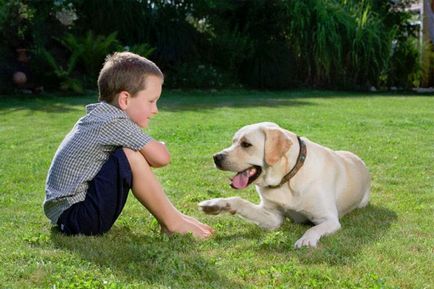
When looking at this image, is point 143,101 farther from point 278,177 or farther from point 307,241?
point 307,241

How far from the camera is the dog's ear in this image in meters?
4.17

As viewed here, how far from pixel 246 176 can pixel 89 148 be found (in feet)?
3.58

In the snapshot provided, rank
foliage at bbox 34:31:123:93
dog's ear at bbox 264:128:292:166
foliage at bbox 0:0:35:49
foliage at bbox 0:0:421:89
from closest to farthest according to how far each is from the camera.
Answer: dog's ear at bbox 264:128:292:166
foliage at bbox 34:31:123:93
foliage at bbox 0:0:35:49
foliage at bbox 0:0:421:89

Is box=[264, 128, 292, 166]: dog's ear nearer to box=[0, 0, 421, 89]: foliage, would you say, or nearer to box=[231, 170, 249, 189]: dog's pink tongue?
box=[231, 170, 249, 189]: dog's pink tongue

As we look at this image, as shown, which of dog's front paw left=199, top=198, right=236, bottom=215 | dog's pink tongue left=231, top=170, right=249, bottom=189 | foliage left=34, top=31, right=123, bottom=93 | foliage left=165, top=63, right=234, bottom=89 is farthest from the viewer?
foliage left=165, top=63, right=234, bottom=89

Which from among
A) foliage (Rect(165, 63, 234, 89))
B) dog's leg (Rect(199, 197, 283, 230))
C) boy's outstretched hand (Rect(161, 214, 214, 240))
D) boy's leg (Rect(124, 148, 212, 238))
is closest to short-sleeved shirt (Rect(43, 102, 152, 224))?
boy's leg (Rect(124, 148, 212, 238))

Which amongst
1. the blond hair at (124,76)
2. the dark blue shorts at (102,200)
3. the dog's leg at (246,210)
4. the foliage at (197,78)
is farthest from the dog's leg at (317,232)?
the foliage at (197,78)

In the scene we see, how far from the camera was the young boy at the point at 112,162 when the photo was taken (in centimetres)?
377

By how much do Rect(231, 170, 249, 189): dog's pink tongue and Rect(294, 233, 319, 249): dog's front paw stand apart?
624mm

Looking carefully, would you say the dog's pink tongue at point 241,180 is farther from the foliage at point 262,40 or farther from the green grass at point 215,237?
the foliage at point 262,40

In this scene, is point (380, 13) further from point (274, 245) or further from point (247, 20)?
point (274, 245)

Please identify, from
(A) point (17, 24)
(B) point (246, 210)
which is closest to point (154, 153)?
(B) point (246, 210)

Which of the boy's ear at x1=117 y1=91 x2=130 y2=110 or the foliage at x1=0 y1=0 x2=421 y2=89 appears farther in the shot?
the foliage at x1=0 y1=0 x2=421 y2=89

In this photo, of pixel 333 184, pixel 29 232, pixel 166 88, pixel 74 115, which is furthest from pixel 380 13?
pixel 29 232
